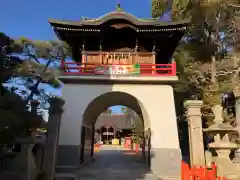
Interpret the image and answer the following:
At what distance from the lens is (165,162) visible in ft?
41.3

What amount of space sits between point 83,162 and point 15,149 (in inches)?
179

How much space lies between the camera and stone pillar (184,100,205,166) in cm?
1066

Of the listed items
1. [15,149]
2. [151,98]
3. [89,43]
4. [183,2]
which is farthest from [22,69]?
[183,2]

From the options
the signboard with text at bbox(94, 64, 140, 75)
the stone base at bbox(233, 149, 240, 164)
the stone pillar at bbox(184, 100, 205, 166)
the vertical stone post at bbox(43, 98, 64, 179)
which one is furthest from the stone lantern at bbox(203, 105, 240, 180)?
the vertical stone post at bbox(43, 98, 64, 179)

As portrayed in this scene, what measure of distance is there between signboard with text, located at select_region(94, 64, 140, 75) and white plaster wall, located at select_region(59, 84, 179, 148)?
722 mm

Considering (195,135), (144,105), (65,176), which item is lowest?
(65,176)

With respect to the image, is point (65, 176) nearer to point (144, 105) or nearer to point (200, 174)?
point (144, 105)

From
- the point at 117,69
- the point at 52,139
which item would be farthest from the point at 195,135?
the point at 52,139

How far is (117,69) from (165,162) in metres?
5.54

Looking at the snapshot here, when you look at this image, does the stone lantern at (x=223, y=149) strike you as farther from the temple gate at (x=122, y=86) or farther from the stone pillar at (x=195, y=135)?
the temple gate at (x=122, y=86)

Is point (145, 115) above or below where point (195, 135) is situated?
above

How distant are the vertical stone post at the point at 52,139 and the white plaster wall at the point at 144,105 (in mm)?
1535

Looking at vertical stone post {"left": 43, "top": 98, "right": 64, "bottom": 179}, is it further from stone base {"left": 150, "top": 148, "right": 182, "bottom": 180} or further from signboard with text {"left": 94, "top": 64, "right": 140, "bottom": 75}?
stone base {"left": 150, "top": 148, "right": 182, "bottom": 180}

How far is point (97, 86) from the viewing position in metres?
13.8
